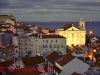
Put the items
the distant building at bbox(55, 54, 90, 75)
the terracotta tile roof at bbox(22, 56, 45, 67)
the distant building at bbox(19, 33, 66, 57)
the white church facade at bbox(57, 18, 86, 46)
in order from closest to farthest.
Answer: the distant building at bbox(55, 54, 90, 75), the terracotta tile roof at bbox(22, 56, 45, 67), the distant building at bbox(19, 33, 66, 57), the white church facade at bbox(57, 18, 86, 46)

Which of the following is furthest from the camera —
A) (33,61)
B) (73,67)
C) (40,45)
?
(40,45)

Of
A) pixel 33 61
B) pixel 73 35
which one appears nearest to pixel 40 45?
pixel 33 61

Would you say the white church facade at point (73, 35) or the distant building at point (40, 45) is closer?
the distant building at point (40, 45)

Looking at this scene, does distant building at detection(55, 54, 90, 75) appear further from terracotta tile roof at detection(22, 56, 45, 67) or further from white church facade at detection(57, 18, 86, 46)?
white church facade at detection(57, 18, 86, 46)

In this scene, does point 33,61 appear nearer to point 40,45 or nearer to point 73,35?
point 40,45

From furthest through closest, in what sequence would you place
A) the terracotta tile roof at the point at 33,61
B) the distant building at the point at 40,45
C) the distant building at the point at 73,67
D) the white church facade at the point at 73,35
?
the white church facade at the point at 73,35 < the distant building at the point at 40,45 < the terracotta tile roof at the point at 33,61 < the distant building at the point at 73,67

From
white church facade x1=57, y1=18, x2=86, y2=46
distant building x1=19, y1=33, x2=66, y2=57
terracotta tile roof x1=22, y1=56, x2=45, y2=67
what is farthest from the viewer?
white church facade x1=57, y1=18, x2=86, y2=46

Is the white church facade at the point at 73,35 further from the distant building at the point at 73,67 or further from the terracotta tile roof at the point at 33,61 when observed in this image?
the distant building at the point at 73,67

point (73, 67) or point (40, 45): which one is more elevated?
point (73, 67)

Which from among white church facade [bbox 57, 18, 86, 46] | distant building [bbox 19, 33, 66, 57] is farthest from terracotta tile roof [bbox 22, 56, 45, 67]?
white church facade [bbox 57, 18, 86, 46]

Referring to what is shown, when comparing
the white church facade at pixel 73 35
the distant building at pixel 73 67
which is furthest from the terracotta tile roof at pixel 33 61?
the white church facade at pixel 73 35

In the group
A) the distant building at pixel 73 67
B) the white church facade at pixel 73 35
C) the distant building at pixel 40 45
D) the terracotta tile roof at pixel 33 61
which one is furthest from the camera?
the white church facade at pixel 73 35

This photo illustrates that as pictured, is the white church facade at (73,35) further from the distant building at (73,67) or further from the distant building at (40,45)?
the distant building at (73,67)

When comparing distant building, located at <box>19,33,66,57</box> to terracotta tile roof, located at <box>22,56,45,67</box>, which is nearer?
terracotta tile roof, located at <box>22,56,45,67</box>
